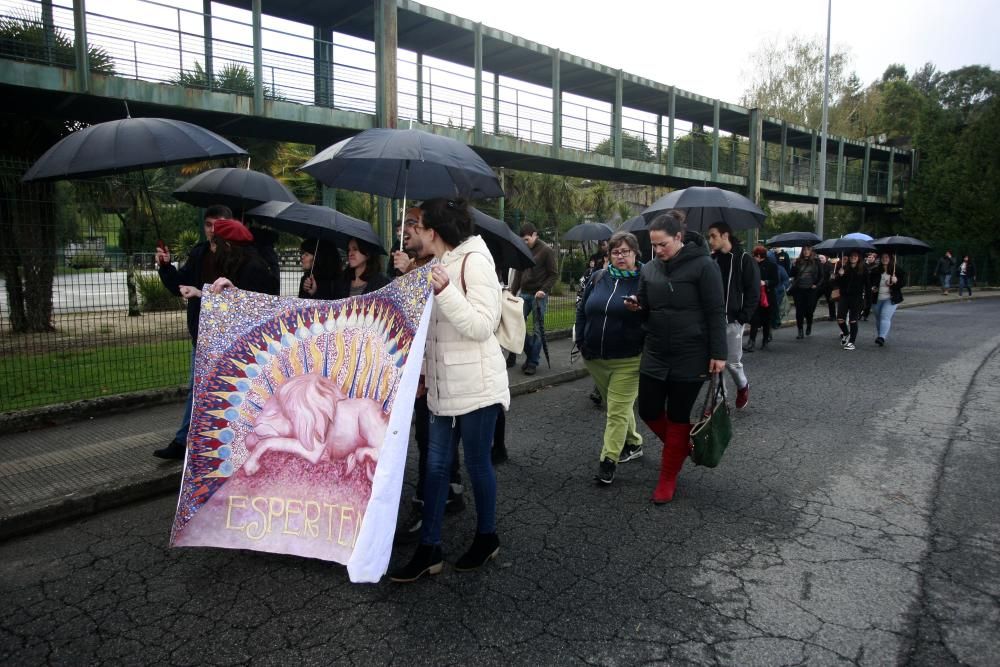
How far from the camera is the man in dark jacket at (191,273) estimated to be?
4609 mm

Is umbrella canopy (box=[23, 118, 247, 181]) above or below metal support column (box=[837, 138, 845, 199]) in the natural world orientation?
below

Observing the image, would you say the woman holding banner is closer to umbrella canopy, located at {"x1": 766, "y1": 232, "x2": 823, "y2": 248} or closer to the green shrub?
the green shrub

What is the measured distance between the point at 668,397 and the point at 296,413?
7.61ft

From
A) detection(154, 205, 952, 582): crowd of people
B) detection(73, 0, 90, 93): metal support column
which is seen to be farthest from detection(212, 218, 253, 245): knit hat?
detection(73, 0, 90, 93): metal support column

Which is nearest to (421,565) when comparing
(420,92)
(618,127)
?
(420,92)

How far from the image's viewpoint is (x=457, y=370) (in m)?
3.19

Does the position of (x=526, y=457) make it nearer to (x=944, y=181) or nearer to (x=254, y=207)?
(x=254, y=207)

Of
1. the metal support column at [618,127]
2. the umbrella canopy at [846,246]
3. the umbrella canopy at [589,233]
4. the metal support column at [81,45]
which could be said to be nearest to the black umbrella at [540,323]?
the umbrella canopy at [589,233]

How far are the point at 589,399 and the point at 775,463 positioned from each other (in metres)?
2.62

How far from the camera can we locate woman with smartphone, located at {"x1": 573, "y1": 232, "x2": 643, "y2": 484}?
4.69 m

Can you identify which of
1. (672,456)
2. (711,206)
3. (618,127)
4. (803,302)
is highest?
(618,127)

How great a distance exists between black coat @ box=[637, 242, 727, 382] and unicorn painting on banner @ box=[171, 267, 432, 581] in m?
1.79

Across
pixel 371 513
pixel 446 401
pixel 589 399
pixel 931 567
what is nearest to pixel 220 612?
pixel 371 513

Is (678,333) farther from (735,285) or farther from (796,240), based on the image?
(796,240)
